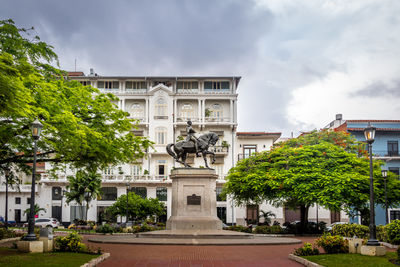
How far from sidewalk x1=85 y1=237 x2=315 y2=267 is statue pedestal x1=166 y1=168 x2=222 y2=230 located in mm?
5488

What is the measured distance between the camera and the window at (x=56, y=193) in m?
58.8

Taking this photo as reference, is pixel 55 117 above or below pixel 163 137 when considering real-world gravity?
below

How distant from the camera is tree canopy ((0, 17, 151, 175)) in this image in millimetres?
18156

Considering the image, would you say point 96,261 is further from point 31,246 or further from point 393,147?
point 393,147

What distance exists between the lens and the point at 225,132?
199 ft

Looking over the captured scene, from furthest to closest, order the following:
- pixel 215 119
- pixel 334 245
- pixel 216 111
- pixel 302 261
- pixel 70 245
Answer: pixel 216 111 < pixel 215 119 < pixel 334 245 < pixel 70 245 < pixel 302 261

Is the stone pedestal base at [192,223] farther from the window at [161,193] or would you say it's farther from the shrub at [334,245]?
the window at [161,193]

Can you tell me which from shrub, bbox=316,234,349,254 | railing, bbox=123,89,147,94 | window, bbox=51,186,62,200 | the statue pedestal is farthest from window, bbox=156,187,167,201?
shrub, bbox=316,234,349,254

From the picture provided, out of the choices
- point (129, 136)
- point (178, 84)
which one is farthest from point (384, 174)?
point (178, 84)

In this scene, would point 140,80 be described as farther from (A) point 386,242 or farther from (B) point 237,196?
(A) point 386,242

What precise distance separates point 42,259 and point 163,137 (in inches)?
1813

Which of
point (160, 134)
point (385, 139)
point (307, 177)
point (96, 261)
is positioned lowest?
point (96, 261)

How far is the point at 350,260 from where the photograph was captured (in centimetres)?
1394

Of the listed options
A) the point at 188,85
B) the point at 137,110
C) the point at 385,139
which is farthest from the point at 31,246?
the point at 188,85
